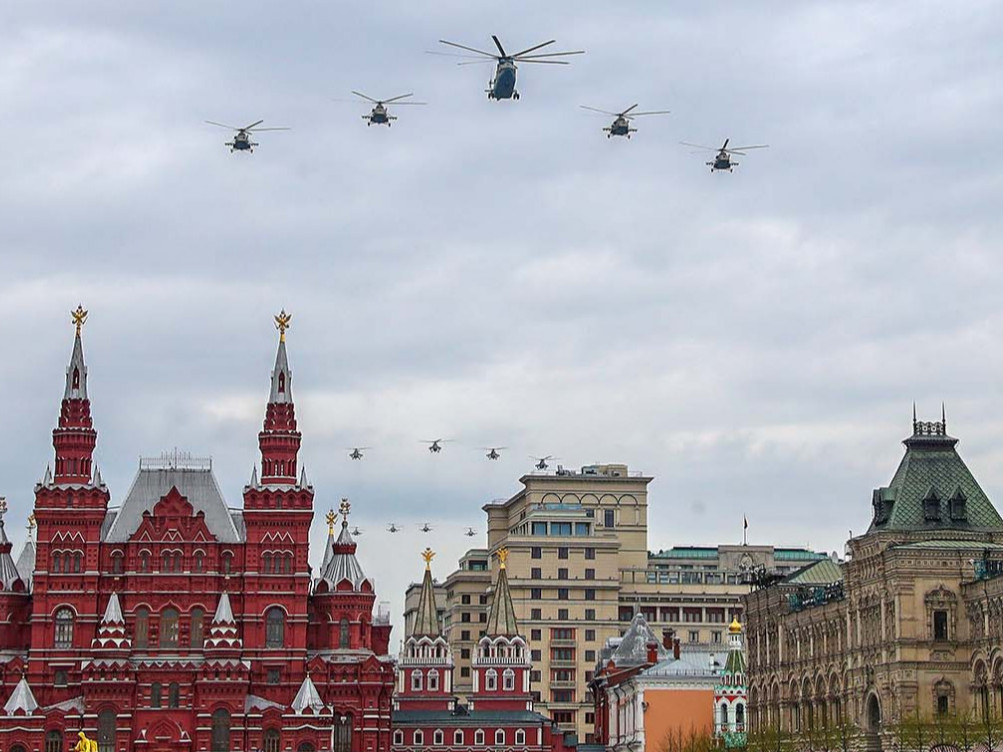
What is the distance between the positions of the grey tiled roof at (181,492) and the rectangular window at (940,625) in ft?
210

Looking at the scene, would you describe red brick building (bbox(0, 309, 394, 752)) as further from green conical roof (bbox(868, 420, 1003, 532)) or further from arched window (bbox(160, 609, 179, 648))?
green conical roof (bbox(868, 420, 1003, 532))

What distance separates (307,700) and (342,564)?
14.4 metres

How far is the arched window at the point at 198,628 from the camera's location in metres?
167

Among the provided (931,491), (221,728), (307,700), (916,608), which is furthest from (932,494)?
(221,728)

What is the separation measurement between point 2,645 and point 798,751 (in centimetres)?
6630

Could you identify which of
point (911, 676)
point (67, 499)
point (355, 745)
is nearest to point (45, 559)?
point (67, 499)

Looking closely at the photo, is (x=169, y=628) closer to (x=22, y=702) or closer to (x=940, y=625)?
(x=22, y=702)

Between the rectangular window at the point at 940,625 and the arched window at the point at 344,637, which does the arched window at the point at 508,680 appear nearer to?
the arched window at the point at 344,637

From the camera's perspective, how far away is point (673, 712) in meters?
187

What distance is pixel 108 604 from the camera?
165 m

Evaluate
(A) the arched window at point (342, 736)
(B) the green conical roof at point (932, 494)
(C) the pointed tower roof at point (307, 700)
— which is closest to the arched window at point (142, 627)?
(C) the pointed tower roof at point (307, 700)

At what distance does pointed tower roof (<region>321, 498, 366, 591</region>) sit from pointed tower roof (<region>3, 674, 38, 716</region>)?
26.6 metres

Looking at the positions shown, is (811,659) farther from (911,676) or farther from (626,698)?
(626,698)

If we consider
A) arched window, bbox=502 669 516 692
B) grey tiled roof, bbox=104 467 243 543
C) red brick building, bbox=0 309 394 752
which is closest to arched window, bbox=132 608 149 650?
red brick building, bbox=0 309 394 752
